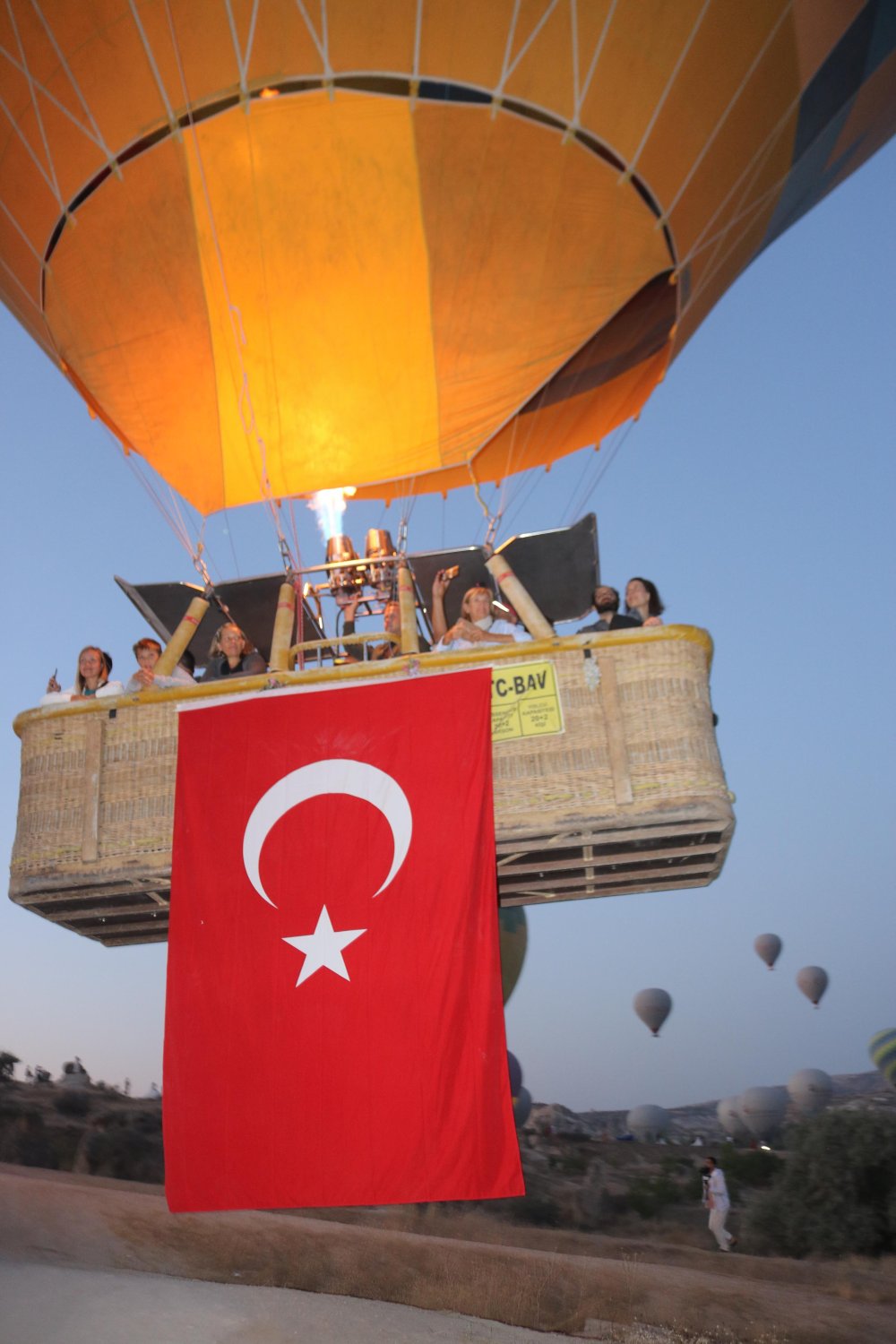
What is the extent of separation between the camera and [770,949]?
117ft

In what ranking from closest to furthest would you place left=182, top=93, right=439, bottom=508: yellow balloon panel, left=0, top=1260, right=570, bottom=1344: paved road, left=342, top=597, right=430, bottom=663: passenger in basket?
1. left=342, top=597, right=430, bottom=663: passenger in basket
2. left=182, top=93, right=439, bottom=508: yellow balloon panel
3. left=0, top=1260, right=570, bottom=1344: paved road

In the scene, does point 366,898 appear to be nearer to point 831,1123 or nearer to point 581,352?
point 581,352

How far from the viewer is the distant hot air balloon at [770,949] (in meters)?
35.8

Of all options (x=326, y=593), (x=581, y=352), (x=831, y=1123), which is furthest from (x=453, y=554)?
(x=831, y=1123)

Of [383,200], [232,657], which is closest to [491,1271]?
[232,657]

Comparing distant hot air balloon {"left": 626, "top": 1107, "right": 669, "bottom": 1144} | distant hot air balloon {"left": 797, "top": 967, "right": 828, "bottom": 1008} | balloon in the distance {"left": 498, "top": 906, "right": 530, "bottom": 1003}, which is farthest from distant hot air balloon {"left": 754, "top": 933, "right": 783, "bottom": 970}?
balloon in the distance {"left": 498, "top": 906, "right": 530, "bottom": 1003}

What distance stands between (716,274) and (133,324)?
11.1ft

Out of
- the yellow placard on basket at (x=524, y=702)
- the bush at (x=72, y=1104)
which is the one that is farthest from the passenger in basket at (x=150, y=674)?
the bush at (x=72, y=1104)

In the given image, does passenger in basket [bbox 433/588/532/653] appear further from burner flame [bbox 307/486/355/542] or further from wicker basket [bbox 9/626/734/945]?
burner flame [bbox 307/486/355/542]

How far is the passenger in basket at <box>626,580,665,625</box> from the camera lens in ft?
15.9

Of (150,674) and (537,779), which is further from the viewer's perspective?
(150,674)

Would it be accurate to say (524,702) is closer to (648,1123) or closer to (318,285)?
(318,285)

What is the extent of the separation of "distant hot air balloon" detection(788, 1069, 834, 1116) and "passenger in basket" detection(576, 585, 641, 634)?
3257 centimetres

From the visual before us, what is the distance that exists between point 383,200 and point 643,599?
294cm
